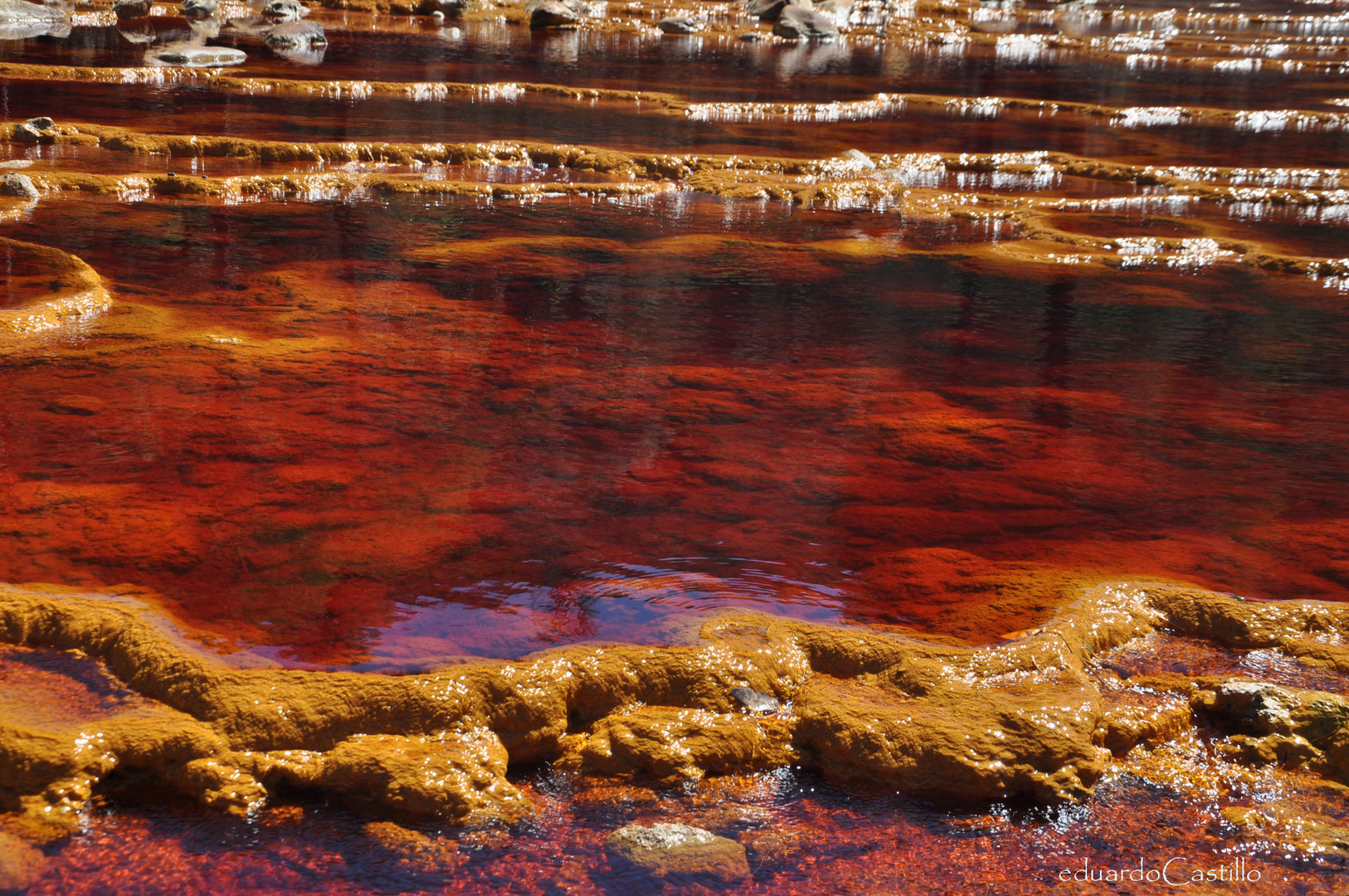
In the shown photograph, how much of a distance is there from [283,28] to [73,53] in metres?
2.38

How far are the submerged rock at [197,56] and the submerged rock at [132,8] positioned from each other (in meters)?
3.08

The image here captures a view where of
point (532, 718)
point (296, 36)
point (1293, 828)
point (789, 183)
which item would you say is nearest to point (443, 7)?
point (296, 36)

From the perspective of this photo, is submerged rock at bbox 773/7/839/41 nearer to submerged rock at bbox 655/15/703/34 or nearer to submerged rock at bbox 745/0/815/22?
submerged rock at bbox 745/0/815/22

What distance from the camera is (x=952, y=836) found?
5.77ft

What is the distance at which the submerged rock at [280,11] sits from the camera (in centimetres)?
1357

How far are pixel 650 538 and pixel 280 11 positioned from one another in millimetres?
13827

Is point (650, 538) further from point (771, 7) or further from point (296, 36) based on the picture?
point (771, 7)

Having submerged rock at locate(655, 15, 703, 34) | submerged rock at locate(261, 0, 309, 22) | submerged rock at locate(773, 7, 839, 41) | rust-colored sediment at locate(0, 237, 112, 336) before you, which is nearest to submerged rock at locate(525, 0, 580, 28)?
submerged rock at locate(655, 15, 703, 34)

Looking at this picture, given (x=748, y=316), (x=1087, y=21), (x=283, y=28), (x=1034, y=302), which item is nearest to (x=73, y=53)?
(x=283, y=28)

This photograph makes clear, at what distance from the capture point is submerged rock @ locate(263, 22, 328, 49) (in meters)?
11.9

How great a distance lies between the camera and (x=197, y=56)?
10.5 m

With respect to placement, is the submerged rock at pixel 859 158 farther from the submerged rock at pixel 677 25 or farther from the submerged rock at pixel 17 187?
the submerged rock at pixel 677 25

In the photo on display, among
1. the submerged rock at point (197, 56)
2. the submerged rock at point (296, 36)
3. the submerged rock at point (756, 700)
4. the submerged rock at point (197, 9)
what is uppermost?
the submerged rock at point (197, 9)

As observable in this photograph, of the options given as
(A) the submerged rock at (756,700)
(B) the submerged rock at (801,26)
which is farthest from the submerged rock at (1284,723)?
(B) the submerged rock at (801,26)
